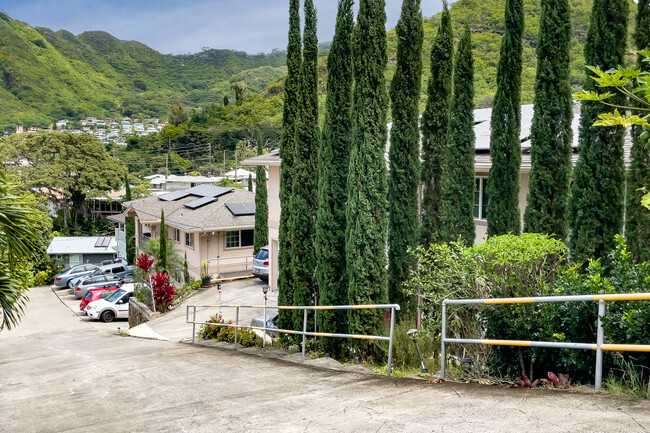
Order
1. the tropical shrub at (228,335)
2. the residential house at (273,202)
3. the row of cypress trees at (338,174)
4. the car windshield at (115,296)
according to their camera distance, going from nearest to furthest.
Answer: the row of cypress trees at (338,174), the tropical shrub at (228,335), the residential house at (273,202), the car windshield at (115,296)

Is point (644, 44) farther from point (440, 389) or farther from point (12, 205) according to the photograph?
point (12, 205)

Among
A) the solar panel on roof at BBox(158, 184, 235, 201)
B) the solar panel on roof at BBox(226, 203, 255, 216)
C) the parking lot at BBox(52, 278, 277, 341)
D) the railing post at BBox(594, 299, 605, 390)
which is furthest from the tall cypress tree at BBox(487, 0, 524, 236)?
the solar panel on roof at BBox(158, 184, 235, 201)

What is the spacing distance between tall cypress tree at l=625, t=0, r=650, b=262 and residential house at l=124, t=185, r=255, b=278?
965 inches

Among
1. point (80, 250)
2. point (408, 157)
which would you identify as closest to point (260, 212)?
point (408, 157)

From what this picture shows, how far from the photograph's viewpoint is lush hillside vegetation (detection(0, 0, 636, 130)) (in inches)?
Result: 1601

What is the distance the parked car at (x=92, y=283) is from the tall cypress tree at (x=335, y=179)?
2643cm

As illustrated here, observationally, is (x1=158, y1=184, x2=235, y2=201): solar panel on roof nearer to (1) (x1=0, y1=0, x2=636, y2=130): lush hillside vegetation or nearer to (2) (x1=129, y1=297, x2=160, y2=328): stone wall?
(2) (x1=129, y1=297, x2=160, y2=328): stone wall

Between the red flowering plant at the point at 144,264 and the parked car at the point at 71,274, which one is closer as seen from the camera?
the red flowering plant at the point at 144,264

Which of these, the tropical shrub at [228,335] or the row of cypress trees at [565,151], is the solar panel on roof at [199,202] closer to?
the tropical shrub at [228,335]

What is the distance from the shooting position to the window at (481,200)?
1667 cm

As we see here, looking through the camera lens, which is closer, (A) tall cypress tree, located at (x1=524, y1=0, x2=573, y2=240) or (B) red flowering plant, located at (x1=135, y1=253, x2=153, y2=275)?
(A) tall cypress tree, located at (x1=524, y1=0, x2=573, y2=240)

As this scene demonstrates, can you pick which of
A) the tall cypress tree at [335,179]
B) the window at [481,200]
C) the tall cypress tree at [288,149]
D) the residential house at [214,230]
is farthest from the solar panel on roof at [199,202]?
→ the tall cypress tree at [335,179]

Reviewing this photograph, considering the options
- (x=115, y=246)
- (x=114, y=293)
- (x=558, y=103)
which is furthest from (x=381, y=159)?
(x=115, y=246)

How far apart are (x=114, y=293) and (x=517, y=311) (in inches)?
1109
